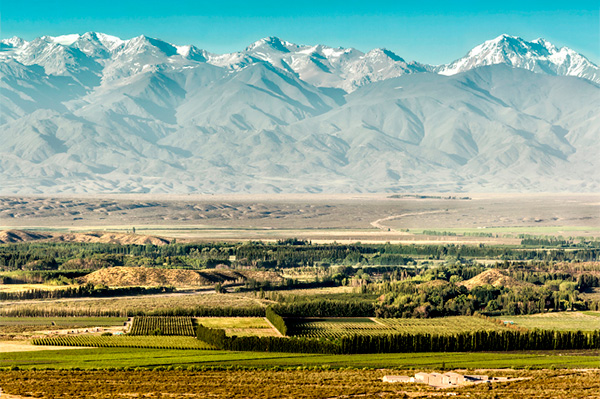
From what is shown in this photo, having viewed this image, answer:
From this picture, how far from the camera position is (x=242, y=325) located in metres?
91.3

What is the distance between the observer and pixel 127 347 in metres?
78.1

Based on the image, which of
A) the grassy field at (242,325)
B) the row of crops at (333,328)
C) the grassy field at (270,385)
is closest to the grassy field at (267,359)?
the grassy field at (270,385)

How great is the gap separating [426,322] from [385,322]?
4.13 metres

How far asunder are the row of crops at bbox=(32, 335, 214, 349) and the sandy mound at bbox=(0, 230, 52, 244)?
106 metres

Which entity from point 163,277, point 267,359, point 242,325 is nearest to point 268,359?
point 267,359

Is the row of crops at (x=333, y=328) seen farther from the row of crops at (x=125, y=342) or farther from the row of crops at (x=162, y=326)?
the row of crops at (x=125, y=342)

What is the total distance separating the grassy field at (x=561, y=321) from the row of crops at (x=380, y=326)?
4.01 meters

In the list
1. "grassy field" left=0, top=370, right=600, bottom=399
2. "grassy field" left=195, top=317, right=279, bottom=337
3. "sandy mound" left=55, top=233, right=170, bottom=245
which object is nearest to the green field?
"grassy field" left=0, top=370, right=600, bottom=399

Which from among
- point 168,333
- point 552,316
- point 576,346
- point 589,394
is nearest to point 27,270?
point 168,333

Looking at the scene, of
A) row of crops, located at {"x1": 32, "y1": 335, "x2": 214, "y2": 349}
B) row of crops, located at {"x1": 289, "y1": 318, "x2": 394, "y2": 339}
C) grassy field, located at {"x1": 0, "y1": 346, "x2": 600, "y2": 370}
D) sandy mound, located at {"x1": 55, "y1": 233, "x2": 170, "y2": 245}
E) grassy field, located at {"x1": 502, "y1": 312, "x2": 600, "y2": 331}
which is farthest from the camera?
sandy mound, located at {"x1": 55, "y1": 233, "x2": 170, "y2": 245}

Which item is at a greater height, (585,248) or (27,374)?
(585,248)

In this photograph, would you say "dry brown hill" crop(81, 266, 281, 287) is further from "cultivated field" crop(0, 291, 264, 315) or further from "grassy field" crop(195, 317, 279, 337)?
"grassy field" crop(195, 317, 279, 337)

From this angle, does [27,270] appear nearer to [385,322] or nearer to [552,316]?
[385,322]

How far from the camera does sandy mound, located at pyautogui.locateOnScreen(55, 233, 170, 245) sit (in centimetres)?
18574
